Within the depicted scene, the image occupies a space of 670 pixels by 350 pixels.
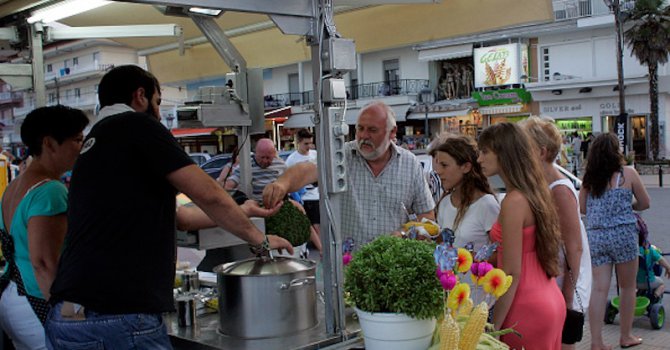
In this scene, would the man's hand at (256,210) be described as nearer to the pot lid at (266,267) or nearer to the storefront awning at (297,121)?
the pot lid at (266,267)

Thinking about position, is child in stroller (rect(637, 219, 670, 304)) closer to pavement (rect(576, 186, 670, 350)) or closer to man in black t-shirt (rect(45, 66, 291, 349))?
pavement (rect(576, 186, 670, 350))

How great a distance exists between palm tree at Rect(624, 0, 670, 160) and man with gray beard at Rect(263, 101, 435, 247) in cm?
2740

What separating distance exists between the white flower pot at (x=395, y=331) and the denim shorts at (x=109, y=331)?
77cm

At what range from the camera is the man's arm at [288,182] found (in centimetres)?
279

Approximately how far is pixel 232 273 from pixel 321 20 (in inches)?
43.1

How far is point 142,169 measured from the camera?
220 cm

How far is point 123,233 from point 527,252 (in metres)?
1.82

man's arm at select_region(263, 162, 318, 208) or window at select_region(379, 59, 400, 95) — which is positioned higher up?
window at select_region(379, 59, 400, 95)

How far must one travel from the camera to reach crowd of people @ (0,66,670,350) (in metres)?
2.18

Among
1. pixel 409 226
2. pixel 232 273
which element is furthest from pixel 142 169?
pixel 409 226

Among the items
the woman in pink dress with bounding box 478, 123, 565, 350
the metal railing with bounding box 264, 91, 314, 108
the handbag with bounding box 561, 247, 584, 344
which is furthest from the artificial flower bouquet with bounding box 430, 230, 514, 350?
the metal railing with bounding box 264, 91, 314, 108

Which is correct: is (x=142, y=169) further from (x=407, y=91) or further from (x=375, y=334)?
(x=407, y=91)

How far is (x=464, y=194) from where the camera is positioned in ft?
11.7

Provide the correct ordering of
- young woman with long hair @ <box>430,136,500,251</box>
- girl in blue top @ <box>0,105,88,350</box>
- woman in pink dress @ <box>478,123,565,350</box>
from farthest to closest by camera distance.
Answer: young woman with long hair @ <box>430,136,500,251</box> → woman in pink dress @ <box>478,123,565,350</box> → girl in blue top @ <box>0,105,88,350</box>
